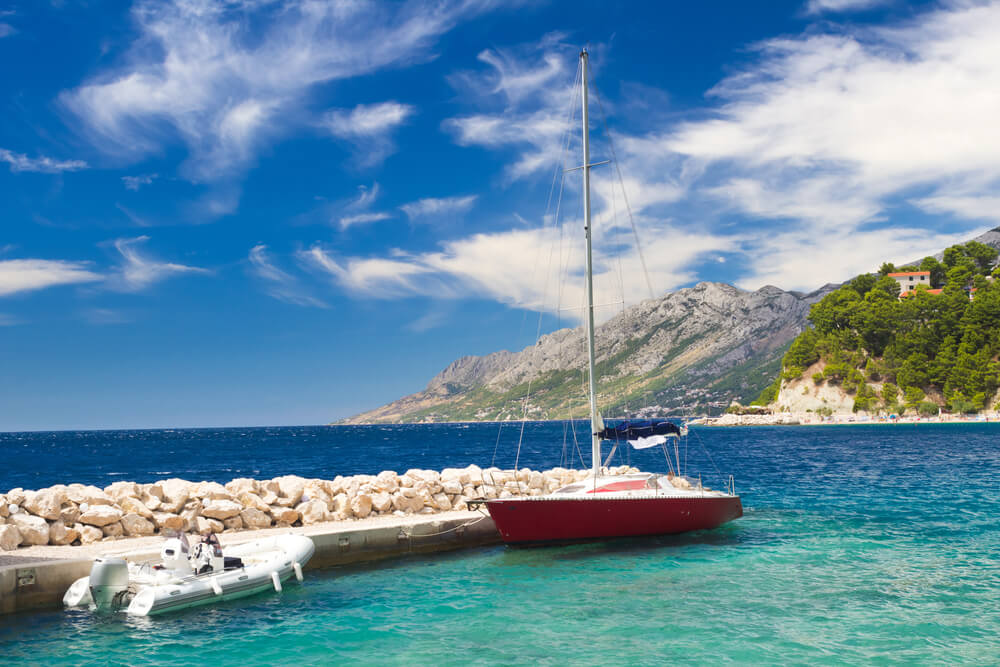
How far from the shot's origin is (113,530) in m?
17.1

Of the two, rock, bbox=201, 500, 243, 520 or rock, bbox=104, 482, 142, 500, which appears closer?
rock, bbox=201, 500, 243, 520

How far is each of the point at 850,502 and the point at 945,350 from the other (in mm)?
139866

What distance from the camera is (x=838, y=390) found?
15500cm

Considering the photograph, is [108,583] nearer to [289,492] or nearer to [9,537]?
[9,537]

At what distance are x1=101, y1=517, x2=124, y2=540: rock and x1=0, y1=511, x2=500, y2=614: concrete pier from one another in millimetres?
347

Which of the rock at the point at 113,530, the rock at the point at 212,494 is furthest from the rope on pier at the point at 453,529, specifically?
the rock at the point at 113,530

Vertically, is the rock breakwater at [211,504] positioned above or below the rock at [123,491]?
below

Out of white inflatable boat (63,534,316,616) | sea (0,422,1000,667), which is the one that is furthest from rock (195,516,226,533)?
sea (0,422,1000,667)

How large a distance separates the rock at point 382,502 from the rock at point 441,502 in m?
1.64

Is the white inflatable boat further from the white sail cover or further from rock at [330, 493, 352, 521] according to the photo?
the white sail cover

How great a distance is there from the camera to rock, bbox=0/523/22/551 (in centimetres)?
1521

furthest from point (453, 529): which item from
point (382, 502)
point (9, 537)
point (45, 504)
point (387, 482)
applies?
point (9, 537)

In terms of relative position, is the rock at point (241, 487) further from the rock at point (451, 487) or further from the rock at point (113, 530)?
the rock at point (451, 487)

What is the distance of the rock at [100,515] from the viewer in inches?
664
